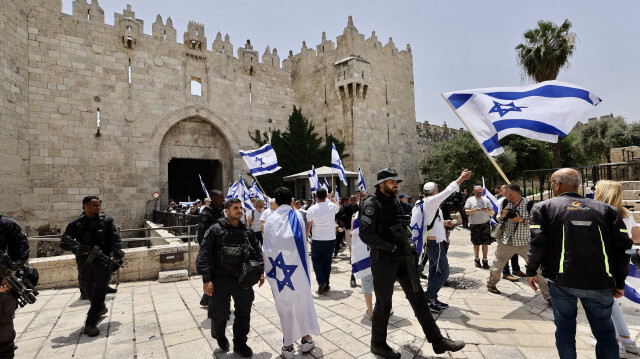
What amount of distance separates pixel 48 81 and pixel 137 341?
45.5 ft

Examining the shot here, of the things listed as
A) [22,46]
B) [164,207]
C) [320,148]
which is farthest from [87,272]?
[320,148]

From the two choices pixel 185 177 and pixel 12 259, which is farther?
pixel 185 177

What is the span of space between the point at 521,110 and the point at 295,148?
45.6 feet

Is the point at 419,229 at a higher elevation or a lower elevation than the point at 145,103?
lower

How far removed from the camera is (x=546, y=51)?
15.8m

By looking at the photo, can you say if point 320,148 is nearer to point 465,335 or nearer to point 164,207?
point 164,207

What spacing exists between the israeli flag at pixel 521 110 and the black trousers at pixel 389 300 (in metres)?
2.23

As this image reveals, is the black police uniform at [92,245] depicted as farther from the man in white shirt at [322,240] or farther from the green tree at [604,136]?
the green tree at [604,136]

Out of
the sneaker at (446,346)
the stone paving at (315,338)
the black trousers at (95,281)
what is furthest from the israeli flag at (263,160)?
the sneaker at (446,346)

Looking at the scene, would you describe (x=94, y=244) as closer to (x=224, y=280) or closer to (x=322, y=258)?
(x=224, y=280)

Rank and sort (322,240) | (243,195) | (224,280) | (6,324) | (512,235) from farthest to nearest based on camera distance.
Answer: (243,195) → (322,240) → (512,235) → (224,280) → (6,324)

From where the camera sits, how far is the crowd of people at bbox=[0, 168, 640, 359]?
7.92ft

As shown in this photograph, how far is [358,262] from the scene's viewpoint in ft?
14.0

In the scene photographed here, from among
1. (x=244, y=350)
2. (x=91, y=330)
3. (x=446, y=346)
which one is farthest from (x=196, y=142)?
(x=446, y=346)
